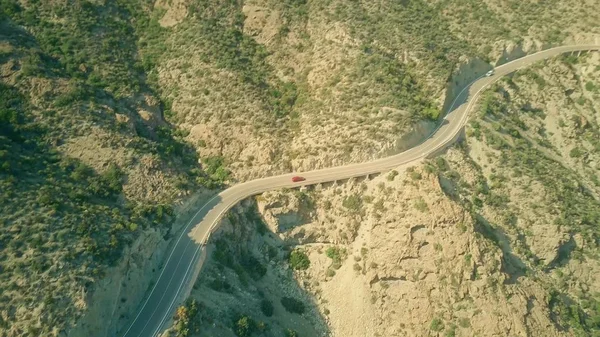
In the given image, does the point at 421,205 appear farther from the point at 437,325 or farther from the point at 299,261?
the point at 299,261

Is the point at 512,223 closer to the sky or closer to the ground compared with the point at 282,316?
closer to the ground

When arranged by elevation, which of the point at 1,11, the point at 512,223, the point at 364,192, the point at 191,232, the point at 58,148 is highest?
the point at 1,11

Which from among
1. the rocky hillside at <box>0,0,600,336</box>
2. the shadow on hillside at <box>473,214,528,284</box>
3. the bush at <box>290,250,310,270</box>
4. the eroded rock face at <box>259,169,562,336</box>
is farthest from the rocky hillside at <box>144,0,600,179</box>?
the shadow on hillside at <box>473,214,528,284</box>

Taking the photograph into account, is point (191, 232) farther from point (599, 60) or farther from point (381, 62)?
point (599, 60)

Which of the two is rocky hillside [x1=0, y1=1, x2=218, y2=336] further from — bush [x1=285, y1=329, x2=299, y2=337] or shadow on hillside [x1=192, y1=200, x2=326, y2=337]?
bush [x1=285, y1=329, x2=299, y2=337]

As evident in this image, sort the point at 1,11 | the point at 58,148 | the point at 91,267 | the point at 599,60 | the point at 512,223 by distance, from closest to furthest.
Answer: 1. the point at 91,267
2. the point at 58,148
3. the point at 512,223
4. the point at 1,11
5. the point at 599,60

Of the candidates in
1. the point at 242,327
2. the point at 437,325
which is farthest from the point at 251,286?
the point at 437,325

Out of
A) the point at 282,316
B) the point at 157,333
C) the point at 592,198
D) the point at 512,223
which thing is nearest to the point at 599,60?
the point at 592,198
